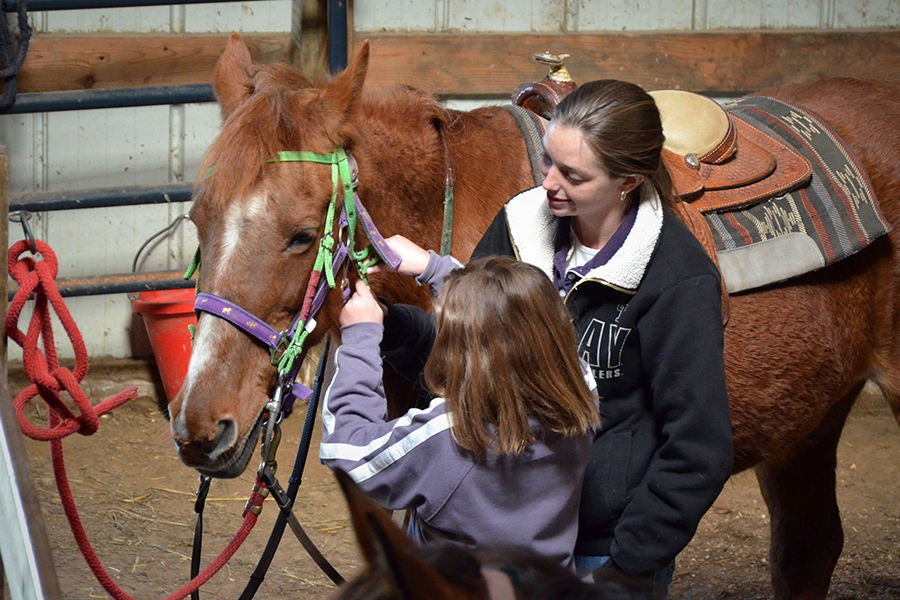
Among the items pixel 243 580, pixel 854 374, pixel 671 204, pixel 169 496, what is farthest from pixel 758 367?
pixel 169 496

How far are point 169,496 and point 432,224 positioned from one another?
2.14m

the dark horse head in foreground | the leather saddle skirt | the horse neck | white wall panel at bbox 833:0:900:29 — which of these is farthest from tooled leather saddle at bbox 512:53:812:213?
white wall panel at bbox 833:0:900:29

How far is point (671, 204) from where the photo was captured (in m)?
1.43

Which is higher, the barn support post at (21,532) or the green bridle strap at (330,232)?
the green bridle strap at (330,232)

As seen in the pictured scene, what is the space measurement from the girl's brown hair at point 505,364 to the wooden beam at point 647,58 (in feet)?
9.77

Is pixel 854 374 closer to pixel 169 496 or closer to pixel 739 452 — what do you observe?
pixel 739 452

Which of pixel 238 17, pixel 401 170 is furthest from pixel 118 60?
pixel 401 170

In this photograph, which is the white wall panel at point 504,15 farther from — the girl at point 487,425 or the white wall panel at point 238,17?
the girl at point 487,425

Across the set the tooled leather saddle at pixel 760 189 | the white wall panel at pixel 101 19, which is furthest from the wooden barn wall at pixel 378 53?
the tooled leather saddle at pixel 760 189

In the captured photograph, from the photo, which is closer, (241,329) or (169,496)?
(241,329)

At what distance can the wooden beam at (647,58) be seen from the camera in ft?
12.8

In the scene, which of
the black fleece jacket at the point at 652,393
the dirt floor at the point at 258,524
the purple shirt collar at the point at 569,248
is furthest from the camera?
the dirt floor at the point at 258,524

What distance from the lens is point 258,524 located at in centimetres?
321

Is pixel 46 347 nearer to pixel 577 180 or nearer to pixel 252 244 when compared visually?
pixel 252 244
